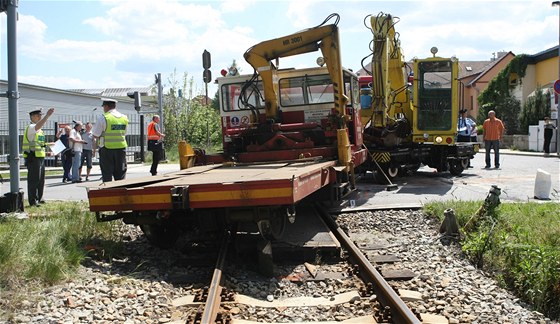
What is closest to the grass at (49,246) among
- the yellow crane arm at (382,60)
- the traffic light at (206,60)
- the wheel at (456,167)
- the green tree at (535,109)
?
the traffic light at (206,60)

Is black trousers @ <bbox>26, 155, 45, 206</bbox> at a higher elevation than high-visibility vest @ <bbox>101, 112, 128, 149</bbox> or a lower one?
lower

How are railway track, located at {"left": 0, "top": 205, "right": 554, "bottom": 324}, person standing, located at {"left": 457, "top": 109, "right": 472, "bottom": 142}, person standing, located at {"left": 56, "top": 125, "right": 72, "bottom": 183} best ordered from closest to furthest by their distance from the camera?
1. railway track, located at {"left": 0, "top": 205, "right": 554, "bottom": 324}
2. person standing, located at {"left": 56, "top": 125, "right": 72, "bottom": 183}
3. person standing, located at {"left": 457, "top": 109, "right": 472, "bottom": 142}

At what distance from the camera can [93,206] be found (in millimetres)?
5977

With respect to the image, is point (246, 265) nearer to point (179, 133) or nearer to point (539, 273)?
point (539, 273)

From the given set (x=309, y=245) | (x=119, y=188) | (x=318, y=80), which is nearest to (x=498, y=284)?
(x=309, y=245)

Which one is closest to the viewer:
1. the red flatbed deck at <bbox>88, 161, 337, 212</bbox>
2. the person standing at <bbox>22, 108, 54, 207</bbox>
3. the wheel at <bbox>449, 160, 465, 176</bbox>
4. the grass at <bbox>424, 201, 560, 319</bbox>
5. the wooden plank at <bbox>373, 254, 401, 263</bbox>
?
the grass at <bbox>424, 201, 560, 319</bbox>

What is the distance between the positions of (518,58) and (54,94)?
3220 centimetres

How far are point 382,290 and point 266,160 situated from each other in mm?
4370

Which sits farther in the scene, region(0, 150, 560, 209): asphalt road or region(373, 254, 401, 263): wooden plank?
region(0, 150, 560, 209): asphalt road

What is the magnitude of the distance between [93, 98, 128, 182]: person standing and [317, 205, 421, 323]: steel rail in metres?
3.86

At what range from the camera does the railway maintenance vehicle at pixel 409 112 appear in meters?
13.5

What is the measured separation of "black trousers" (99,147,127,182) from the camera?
8930mm

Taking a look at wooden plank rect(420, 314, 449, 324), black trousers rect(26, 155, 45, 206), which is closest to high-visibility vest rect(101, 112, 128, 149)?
black trousers rect(26, 155, 45, 206)

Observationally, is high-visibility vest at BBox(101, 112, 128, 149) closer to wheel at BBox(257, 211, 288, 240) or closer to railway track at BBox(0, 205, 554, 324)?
railway track at BBox(0, 205, 554, 324)
